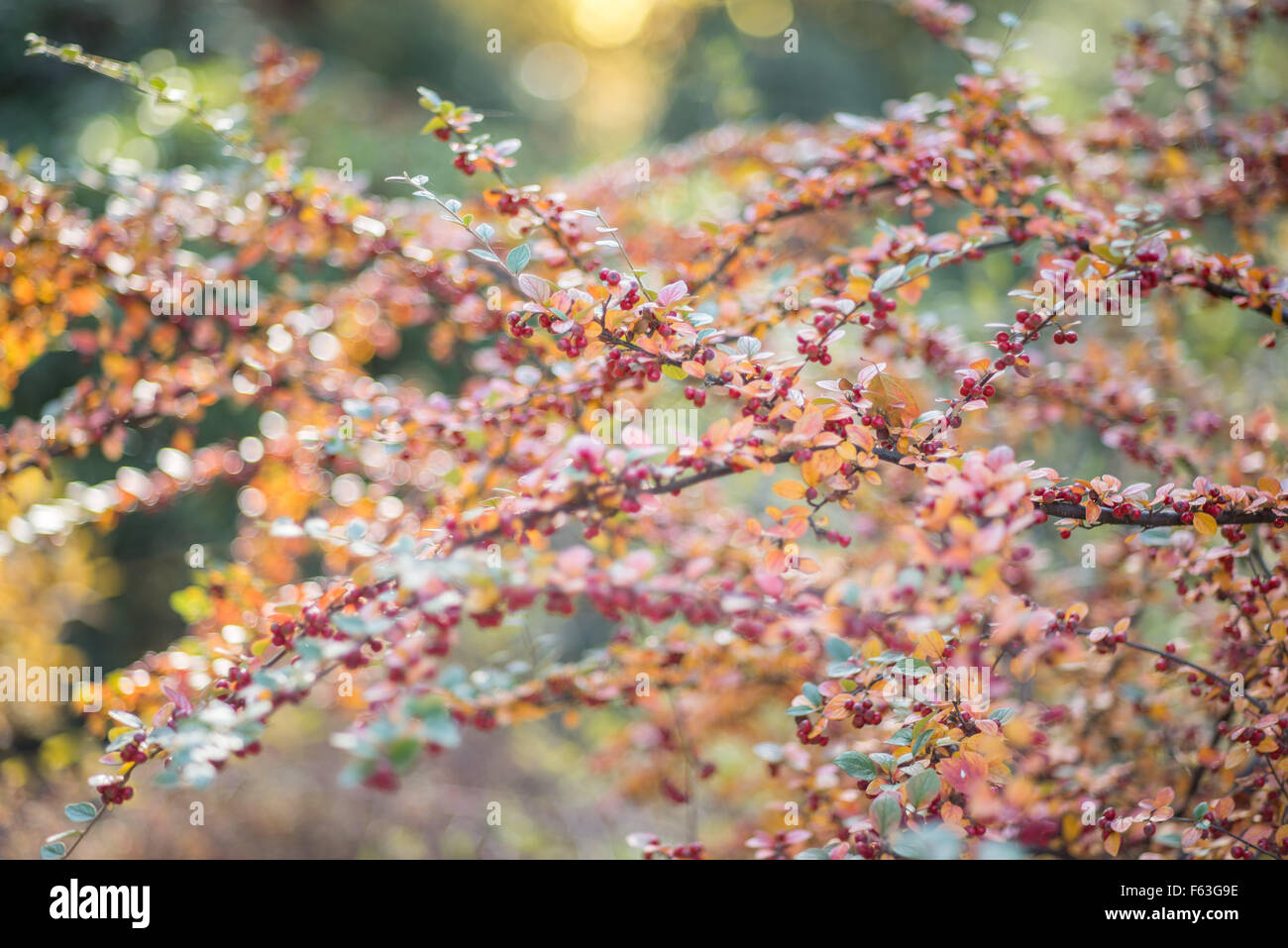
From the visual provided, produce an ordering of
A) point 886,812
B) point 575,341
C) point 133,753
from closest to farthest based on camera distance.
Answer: point 886,812 < point 133,753 < point 575,341

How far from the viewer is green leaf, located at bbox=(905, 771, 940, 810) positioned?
0.97m

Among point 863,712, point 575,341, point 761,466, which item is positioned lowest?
point 863,712

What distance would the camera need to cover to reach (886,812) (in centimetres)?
94

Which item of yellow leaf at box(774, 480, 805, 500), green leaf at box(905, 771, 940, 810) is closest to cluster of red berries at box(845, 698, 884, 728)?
green leaf at box(905, 771, 940, 810)

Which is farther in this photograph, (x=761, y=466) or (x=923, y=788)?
(x=761, y=466)

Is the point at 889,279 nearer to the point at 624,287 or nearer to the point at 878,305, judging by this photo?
the point at 878,305

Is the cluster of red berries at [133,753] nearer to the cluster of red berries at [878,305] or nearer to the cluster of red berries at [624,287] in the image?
the cluster of red berries at [624,287]

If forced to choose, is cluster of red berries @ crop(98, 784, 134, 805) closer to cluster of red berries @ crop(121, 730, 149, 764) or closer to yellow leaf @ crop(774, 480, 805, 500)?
cluster of red berries @ crop(121, 730, 149, 764)

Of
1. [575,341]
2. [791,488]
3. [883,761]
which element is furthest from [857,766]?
[575,341]

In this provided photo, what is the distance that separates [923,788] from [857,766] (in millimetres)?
116

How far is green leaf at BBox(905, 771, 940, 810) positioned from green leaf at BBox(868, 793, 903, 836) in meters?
0.03

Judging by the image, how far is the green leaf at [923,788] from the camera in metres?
0.97

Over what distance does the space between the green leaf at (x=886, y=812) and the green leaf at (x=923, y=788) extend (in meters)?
0.03

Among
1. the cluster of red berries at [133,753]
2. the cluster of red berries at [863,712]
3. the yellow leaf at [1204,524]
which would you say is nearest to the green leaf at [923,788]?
the cluster of red berries at [863,712]
